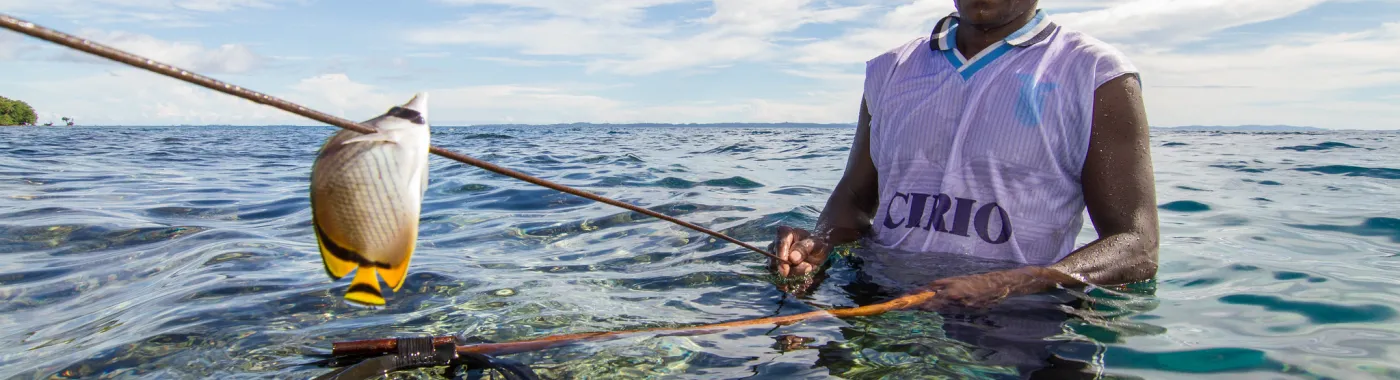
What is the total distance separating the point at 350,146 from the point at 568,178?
9632 millimetres

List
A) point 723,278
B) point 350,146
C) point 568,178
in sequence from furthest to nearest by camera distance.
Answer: point 568,178
point 723,278
point 350,146

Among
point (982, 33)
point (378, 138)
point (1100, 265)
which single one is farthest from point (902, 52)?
point (378, 138)

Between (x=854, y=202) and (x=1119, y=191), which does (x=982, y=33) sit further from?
(x=854, y=202)

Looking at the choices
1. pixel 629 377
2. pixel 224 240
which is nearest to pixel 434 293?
pixel 629 377

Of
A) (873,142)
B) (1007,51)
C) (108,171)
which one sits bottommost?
(108,171)

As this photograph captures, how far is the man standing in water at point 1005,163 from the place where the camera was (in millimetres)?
2951

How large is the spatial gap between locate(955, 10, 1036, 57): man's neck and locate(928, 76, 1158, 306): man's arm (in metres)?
0.43

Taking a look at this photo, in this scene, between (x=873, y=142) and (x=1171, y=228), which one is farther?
(x=1171, y=228)

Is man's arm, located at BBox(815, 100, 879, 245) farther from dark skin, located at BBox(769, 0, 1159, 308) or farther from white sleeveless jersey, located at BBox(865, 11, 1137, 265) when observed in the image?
dark skin, located at BBox(769, 0, 1159, 308)

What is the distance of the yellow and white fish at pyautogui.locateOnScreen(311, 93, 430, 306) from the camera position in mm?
1497

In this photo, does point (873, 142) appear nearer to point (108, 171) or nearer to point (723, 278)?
point (723, 278)

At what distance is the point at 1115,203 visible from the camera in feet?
9.87

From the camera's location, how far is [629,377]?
8.61 ft

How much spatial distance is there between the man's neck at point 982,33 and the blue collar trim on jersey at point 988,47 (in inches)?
0.9
